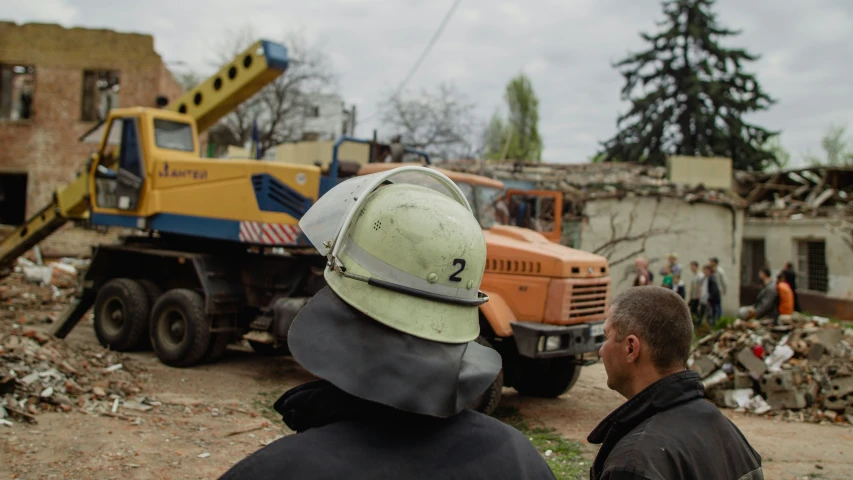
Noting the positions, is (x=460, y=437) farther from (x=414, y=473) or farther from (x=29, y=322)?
(x=29, y=322)

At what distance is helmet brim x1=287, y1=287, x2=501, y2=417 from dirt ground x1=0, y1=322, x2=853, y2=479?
15.0 ft

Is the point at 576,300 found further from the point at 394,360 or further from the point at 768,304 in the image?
the point at 394,360

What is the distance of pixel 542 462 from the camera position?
160cm

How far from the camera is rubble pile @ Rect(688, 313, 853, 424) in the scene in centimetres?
886

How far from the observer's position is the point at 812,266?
19.9 meters

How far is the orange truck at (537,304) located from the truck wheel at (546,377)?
13mm

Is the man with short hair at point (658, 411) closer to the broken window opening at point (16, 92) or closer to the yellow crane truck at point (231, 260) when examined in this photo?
the yellow crane truck at point (231, 260)

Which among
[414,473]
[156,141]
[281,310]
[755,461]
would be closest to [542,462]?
[414,473]

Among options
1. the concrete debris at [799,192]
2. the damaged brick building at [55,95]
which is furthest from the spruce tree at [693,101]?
the damaged brick building at [55,95]

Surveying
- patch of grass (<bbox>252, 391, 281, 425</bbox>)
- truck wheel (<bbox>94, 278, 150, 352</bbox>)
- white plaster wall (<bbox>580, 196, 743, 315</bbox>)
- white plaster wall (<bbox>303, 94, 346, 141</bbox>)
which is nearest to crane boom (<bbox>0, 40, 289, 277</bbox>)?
truck wheel (<bbox>94, 278, 150, 352</bbox>)

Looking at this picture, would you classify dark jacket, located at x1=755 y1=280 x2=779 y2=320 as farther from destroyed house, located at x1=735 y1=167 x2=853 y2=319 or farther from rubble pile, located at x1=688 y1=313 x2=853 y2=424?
destroyed house, located at x1=735 y1=167 x2=853 y2=319

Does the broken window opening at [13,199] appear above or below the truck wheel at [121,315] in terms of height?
above

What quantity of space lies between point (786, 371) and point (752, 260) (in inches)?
548

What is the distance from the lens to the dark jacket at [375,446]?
52.8 inches
